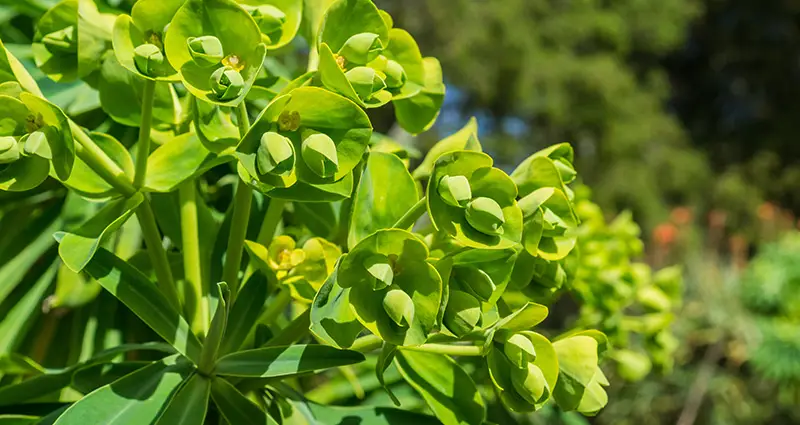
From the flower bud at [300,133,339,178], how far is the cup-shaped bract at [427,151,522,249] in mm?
56

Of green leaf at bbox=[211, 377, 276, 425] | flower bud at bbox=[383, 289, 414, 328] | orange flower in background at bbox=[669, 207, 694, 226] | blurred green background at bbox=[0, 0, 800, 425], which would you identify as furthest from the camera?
blurred green background at bbox=[0, 0, 800, 425]

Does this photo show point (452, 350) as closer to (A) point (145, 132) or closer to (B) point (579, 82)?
(A) point (145, 132)

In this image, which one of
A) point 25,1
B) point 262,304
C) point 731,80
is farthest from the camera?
point 731,80

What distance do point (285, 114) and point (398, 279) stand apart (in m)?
0.11

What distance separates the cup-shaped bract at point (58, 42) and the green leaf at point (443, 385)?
31 centimetres

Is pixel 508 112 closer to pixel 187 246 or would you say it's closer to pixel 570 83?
pixel 570 83

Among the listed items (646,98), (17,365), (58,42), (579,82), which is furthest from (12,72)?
(646,98)

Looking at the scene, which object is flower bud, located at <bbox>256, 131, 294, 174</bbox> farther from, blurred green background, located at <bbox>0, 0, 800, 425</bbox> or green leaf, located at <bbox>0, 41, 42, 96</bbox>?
blurred green background, located at <bbox>0, 0, 800, 425</bbox>

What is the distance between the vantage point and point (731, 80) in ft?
35.3

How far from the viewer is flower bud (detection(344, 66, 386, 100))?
40cm

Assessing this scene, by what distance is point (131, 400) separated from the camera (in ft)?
1.44

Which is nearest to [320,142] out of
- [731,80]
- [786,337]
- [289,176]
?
[289,176]

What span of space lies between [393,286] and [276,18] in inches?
7.5

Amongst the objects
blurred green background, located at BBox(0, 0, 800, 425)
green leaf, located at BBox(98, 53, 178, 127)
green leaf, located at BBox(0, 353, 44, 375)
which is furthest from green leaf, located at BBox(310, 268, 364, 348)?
blurred green background, located at BBox(0, 0, 800, 425)
